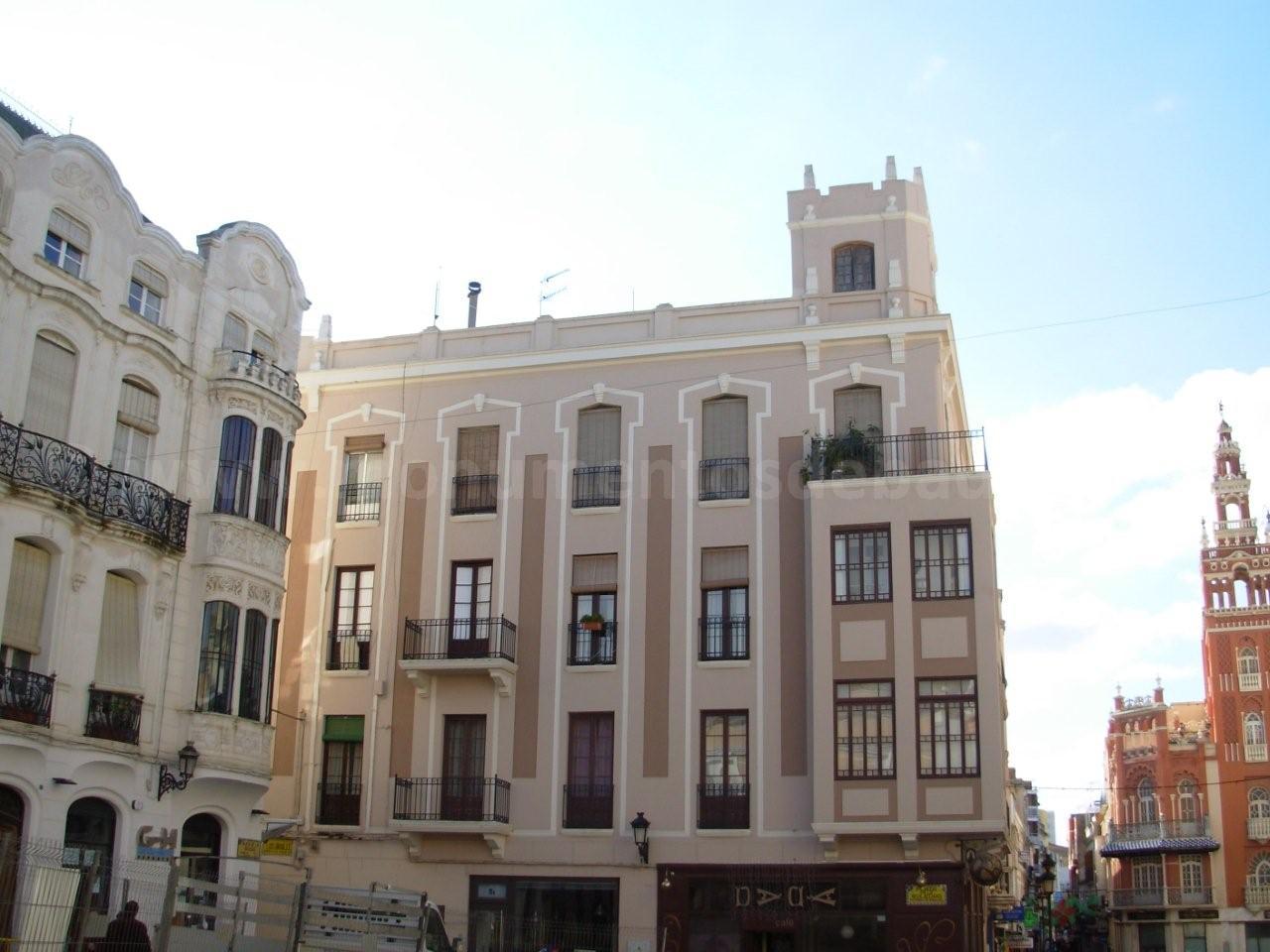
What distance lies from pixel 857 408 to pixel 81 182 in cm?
1649

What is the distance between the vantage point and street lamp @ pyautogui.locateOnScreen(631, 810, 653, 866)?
28.4 metres

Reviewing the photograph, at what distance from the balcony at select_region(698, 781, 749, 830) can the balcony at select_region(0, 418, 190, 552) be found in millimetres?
11729

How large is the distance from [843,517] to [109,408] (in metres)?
14.5

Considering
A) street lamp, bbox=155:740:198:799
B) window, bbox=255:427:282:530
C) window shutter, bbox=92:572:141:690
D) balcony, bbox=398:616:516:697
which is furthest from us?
balcony, bbox=398:616:516:697

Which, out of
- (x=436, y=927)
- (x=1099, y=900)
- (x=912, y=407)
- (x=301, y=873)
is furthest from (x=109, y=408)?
(x=1099, y=900)

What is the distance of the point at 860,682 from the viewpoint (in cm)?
2845

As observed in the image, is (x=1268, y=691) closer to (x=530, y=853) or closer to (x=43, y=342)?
(x=530, y=853)

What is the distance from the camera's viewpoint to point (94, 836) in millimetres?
22734

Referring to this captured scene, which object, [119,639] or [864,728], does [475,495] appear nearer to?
[119,639]

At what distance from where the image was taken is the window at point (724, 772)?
28.9 metres

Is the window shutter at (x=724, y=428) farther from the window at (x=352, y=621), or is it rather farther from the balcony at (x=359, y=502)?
the window at (x=352, y=621)

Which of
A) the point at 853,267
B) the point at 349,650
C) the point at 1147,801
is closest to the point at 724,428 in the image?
the point at 853,267

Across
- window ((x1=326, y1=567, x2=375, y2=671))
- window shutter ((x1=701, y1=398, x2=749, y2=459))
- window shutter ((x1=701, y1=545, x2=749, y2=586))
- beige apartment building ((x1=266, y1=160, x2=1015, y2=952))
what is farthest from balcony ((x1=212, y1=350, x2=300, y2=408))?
window shutter ((x1=701, y1=545, x2=749, y2=586))

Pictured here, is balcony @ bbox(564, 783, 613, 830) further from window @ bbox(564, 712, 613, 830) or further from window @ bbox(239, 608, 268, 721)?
window @ bbox(239, 608, 268, 721)
